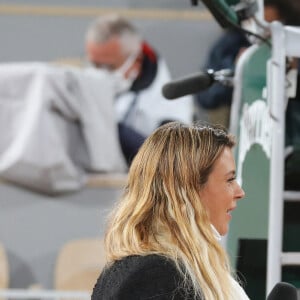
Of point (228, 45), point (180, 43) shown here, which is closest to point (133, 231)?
point (228, 45)

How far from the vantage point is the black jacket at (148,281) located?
1.30 meters

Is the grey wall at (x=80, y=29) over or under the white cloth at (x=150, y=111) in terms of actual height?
over

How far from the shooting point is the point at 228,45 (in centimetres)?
→ 339

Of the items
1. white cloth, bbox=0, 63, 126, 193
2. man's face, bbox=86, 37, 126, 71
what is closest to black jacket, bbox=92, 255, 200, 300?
white cloth, bbox=0, 63, 126, 193

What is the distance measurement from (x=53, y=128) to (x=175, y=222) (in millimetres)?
1777

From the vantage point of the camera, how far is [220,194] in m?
1.39

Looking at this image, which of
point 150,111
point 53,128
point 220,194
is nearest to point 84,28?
point 150,111

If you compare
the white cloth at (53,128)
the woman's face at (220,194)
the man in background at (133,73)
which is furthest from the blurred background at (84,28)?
the woman's face at (220,194)

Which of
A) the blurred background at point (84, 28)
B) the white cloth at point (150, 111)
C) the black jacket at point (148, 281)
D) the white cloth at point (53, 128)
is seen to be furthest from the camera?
the blurred background at point (84, 28)

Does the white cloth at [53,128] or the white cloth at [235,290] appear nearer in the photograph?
the white cloth at [235,290]

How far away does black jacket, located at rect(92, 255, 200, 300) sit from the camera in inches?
51.2

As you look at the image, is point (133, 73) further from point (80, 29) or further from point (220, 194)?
point (220, 194)

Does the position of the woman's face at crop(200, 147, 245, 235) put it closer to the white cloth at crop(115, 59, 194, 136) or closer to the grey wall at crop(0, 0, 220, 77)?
the white cloth at crop(115, 59, 194, 136)

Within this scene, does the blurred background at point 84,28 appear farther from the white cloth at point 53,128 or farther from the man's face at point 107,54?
the white cloth at point 53,128
